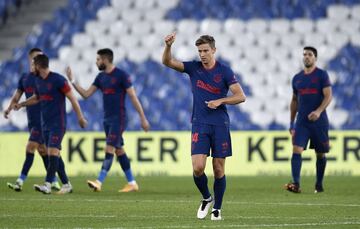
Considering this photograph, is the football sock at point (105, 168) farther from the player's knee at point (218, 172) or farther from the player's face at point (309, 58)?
the player's knee at point (218, 172)

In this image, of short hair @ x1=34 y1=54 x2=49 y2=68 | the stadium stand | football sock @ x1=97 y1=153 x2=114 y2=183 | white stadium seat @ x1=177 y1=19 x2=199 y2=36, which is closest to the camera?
short hair @ x1=34 y1=54 x2=49 y2=68

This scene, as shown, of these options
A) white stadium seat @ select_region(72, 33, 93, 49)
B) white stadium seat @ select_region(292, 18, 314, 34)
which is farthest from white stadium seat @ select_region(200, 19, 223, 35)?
white stadium seat @ select_region(72, 33, 93, 49)

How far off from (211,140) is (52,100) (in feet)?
15.1

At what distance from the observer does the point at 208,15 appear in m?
22.7

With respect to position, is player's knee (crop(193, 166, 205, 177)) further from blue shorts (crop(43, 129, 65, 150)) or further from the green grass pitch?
blue shorts (crop(43, 129, 65, 150))

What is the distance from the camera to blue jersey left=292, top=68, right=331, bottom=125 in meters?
14.8

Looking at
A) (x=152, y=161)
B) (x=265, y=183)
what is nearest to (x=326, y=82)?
(x=265, y=183)

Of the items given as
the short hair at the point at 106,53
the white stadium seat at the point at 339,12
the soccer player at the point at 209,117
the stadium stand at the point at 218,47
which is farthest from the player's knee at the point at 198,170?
the white stadium seat at the point at 339,12

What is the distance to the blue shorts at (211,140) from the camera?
10.2 metres

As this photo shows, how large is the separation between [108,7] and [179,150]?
471 cm

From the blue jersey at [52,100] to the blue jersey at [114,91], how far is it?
91cm

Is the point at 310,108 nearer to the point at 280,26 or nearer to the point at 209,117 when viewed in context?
the point at 209,117

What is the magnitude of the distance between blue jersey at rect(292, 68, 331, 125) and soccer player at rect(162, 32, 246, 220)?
15.1ft

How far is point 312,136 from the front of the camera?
14.9 m
